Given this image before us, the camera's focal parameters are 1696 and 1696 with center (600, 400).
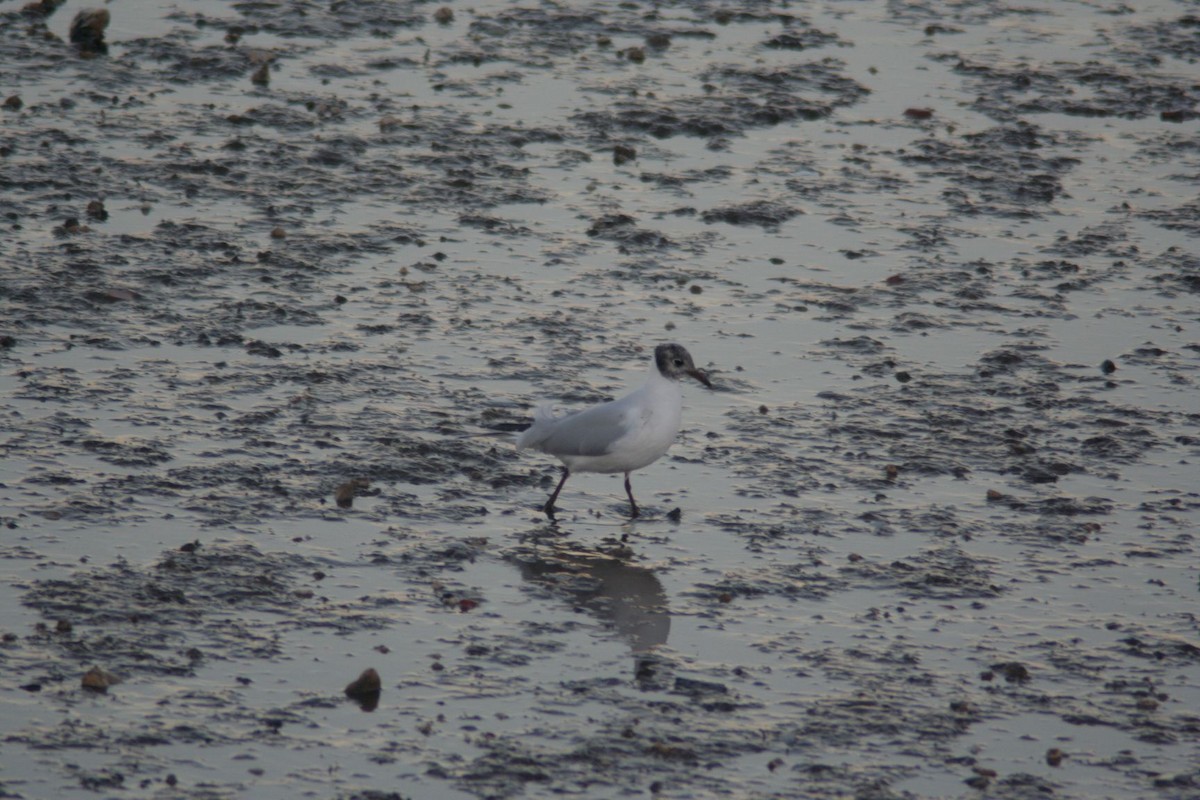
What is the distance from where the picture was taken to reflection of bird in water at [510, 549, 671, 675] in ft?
29.1

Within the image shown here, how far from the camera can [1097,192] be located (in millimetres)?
16750

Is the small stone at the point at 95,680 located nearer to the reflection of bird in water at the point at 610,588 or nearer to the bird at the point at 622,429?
the reflection of bird in water at the point at 610,588

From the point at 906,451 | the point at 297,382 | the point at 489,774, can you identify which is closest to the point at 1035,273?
the point at 906,451

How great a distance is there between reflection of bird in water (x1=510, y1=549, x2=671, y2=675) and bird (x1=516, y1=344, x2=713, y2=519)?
736 millimetres

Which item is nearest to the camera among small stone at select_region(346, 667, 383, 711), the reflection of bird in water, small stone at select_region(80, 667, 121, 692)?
small stone at select_region(80, 667, 121, 692)

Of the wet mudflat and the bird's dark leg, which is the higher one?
the wet mudflat

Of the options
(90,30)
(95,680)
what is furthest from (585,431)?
(90,30)

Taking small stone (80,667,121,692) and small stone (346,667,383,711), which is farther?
small stone (346,667,383,711)

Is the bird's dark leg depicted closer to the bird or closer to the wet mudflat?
the bird

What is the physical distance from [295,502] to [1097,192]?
9880 mm

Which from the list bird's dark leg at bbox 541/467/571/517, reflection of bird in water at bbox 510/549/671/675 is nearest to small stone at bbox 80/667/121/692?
reflection of bird in water at bbox 510/549/671/675

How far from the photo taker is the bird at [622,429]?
34.0 ft

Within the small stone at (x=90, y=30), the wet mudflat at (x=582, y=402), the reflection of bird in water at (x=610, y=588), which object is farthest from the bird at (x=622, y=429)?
the small stone at (x=90, y=30)

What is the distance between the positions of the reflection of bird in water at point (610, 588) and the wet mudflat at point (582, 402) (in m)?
0.03
